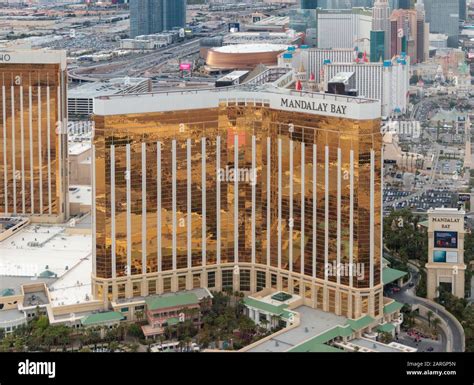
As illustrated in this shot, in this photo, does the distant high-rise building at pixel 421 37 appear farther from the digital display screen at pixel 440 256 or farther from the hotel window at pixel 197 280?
the hotel window at pixel 197 280

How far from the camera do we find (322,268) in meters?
18.8

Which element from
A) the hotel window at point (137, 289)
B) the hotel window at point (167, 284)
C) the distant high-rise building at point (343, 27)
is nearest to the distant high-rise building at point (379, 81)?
the distant high-rise building at point (343, 27)

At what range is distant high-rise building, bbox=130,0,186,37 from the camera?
79.6 metres

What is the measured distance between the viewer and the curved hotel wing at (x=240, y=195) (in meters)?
18.2

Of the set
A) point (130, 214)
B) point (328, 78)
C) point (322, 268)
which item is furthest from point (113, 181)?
point (328, 78)

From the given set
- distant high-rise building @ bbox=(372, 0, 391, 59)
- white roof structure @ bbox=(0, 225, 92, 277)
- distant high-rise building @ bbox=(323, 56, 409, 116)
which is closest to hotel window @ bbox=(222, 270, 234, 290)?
white roof structure @ bbox=(0, 225, 92, 277)

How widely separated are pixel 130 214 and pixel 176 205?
962mm

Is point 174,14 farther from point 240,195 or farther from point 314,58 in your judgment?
point 240,195

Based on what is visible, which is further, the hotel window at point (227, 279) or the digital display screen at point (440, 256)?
the digital display screen at point (440, 256)

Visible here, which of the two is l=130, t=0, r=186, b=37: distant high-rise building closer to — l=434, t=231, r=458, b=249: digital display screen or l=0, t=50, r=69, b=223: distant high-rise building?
l=0, t=50, r=69, b=223: distant high-rise building

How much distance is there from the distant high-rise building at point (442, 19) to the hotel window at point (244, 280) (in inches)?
2137

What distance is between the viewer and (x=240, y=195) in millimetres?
20219

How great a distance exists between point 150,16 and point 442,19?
23237 millimetres

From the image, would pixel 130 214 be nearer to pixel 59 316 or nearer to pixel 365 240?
pixel 59 316
